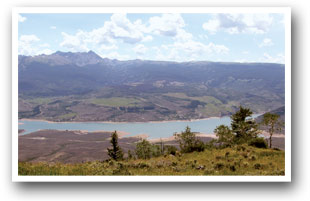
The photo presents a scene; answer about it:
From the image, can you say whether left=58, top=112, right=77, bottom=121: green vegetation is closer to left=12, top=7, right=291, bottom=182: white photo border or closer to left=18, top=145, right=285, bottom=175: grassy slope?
left=12, top=7, right=291, bottom=182: white photo border

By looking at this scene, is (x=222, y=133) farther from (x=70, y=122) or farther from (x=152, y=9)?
(x=70, y=122)

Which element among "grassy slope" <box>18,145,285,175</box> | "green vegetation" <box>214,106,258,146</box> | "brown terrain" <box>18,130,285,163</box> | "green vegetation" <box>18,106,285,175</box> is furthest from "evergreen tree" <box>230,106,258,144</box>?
"brown terrain" <box>18,130,285,163</box>

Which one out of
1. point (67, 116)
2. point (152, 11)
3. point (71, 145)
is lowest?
point (71, 145)

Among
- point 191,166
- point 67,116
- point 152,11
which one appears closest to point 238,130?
point 191,166

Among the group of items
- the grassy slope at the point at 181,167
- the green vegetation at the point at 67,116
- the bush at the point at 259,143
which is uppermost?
the bush at the point at 259,143

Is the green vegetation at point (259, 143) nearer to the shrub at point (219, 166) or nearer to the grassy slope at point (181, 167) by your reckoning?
the grassy slope at point (181, 167)

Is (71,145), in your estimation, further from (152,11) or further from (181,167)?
(181,167)

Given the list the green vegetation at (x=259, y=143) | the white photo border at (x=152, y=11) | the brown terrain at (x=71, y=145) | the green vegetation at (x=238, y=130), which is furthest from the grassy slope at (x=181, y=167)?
the brown terrain at (x=71, y=145)
